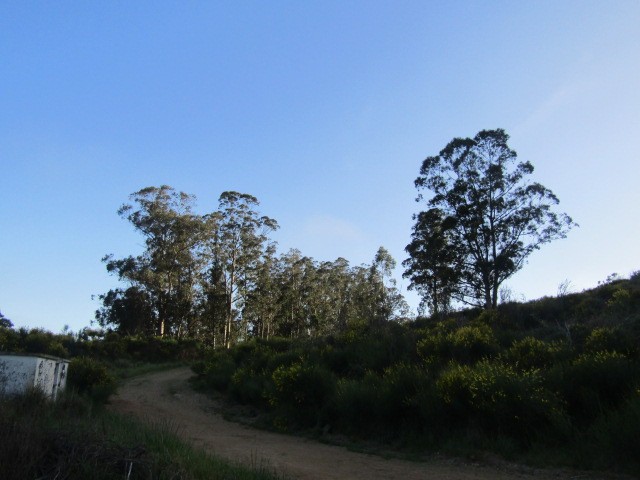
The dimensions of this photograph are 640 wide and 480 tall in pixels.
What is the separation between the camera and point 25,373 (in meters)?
10.9

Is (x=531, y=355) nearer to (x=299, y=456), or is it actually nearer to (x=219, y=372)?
(x=299, y=456)

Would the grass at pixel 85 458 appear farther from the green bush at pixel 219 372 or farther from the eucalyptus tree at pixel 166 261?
the eucalyptus tree at pixel 166 261

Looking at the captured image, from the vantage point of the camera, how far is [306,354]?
17266 mm

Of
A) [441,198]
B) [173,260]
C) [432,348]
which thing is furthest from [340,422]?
[173,260]

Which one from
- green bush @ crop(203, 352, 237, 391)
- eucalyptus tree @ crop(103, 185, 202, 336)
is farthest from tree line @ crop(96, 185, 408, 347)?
green bush @ crop(203, 352, 237, 391)

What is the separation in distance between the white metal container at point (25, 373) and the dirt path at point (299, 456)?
8.75 feet

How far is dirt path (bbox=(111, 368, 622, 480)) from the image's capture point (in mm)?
7625

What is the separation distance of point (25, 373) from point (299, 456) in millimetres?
6112

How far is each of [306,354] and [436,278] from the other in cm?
1710

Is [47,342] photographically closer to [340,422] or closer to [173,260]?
[173,260]

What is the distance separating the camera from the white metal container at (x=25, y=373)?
10656 mm

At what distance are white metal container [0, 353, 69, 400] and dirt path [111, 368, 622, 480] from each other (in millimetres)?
2668

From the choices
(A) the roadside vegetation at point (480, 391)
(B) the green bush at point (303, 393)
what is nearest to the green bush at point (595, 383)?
(A) the roadside vegetation at point (480, 391)

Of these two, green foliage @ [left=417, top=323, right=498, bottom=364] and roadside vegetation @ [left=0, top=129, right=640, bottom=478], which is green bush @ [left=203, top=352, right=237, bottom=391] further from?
green foliage @ [left=417, top=323, right=498, bottom=364]
